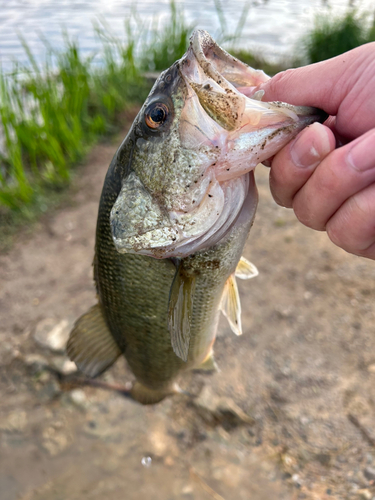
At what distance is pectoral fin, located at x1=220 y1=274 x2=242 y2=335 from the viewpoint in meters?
1.66

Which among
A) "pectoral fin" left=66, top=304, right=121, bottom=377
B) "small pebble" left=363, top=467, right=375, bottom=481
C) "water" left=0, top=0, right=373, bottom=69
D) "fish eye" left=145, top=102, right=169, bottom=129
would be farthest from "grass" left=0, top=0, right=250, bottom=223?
"small pebble" left=363, top=467, right=375, bottom=481

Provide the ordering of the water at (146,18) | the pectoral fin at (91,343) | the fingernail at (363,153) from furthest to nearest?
the water at (146,18), the pectoral fin at (91,343), the fingernail at (363,153)

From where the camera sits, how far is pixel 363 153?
1.08m

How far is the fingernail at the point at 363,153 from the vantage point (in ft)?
3.49

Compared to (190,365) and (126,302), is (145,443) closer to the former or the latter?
(190,365)

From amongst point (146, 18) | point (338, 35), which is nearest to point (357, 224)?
point (338, 35)

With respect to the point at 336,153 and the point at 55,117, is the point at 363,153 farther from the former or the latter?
the point at 55,117

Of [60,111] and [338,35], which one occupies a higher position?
[338,35]

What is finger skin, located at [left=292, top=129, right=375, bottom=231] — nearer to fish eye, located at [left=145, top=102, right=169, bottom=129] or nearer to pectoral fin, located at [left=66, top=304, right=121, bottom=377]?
fish eye, located at [left=145, top=102, right=169, bottom=129]

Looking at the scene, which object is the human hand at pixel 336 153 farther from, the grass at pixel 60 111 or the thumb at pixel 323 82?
the grass at pixel 60 111

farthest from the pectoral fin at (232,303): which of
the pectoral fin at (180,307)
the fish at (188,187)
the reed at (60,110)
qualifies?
the reed at (60,110)

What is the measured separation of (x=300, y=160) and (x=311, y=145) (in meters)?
0.06

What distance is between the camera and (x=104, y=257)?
1.60 metres

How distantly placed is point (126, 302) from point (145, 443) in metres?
1.38
